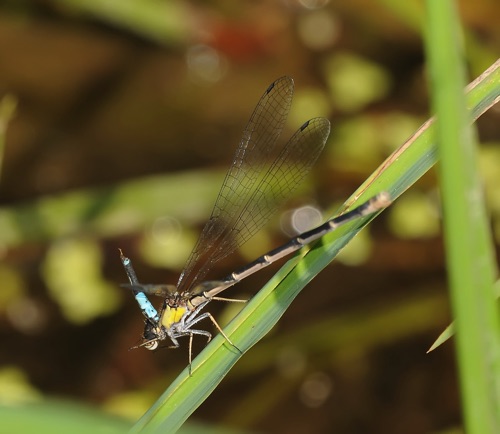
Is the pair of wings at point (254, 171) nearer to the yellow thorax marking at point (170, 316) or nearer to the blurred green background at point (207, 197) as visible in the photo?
the yellow thorax marking at point (170, 316)

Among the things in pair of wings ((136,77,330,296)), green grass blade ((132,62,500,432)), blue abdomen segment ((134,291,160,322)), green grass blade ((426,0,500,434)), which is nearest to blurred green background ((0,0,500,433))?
blue abdomen segment ((134,291,160,322))

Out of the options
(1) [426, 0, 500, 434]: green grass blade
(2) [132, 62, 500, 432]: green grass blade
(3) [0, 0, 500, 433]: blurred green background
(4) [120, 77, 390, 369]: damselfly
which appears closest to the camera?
(1) [426, 0, 500, 434]: green grass blade

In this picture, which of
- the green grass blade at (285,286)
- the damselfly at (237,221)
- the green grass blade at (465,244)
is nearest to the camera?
the green grass blade at (465,244)

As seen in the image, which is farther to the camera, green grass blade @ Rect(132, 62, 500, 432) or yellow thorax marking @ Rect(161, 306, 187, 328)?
yellow thorax marking @ Rect(161, 306, 187, 328)

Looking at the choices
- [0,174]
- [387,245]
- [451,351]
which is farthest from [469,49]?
[0,174]

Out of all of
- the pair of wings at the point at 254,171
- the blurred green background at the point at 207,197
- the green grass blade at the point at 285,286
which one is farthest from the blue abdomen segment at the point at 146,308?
the green grass blade at the point at 285,286

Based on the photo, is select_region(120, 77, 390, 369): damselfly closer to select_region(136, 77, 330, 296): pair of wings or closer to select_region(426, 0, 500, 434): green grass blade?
select_region(136, 77, 330, 296): pair of wings
